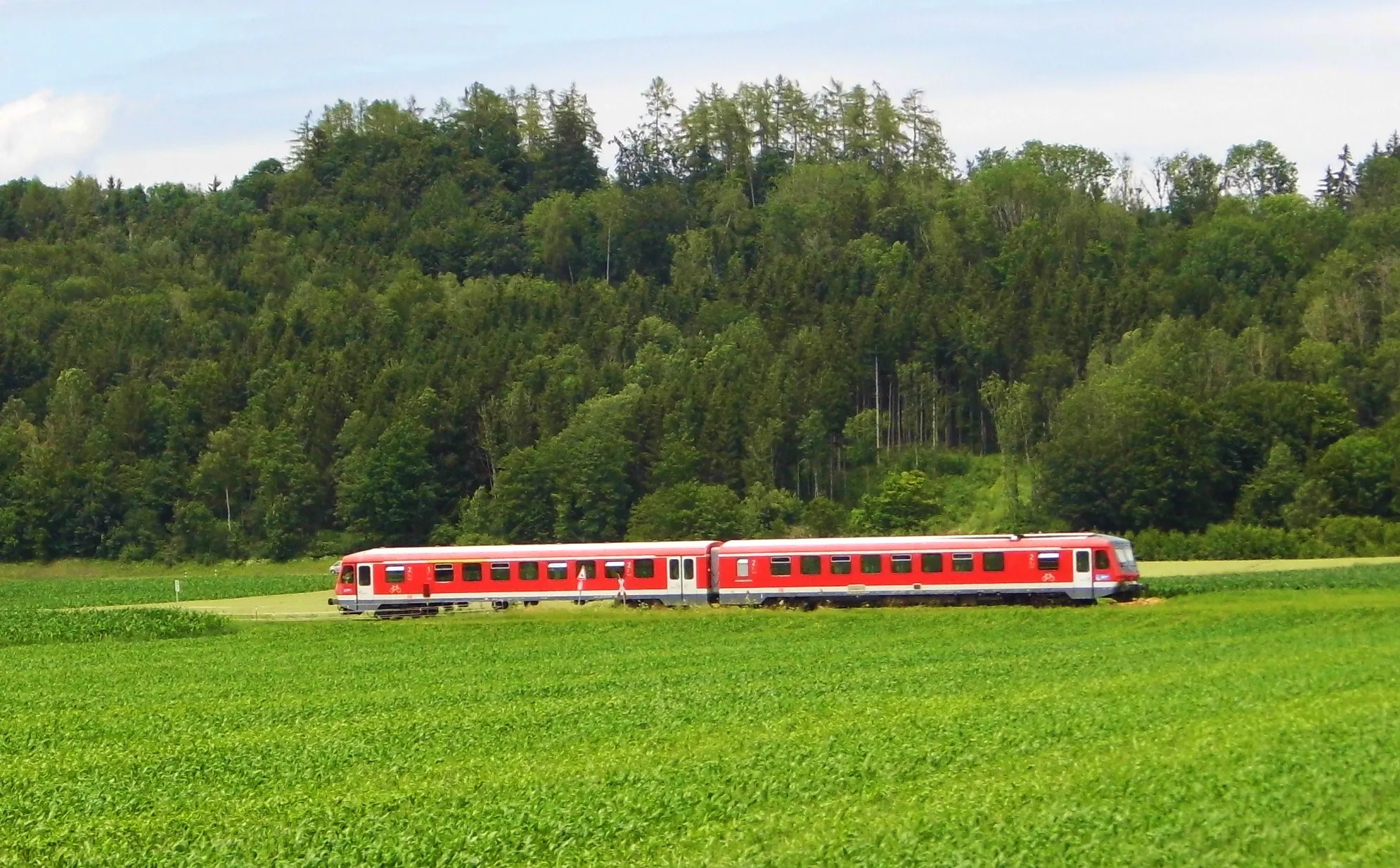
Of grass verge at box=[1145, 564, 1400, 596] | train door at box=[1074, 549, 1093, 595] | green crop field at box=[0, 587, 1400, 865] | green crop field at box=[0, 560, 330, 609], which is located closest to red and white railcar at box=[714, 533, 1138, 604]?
train door at box=[1074, 549, 1093, 595]

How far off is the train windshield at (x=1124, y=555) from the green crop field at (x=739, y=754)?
11381 mm

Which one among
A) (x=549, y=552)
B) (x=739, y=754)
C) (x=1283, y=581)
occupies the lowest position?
(x=1283, y=581)

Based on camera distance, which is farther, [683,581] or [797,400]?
[797,400]

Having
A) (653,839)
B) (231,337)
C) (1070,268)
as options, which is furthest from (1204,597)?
(231,337)

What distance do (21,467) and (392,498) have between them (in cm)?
3808

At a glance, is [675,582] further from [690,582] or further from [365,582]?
[365,582]

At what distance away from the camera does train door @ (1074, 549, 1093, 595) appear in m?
60.1

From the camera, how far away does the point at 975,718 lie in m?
29.5

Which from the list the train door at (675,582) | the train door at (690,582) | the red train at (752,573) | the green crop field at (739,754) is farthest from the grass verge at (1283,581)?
the train door at (675,582)

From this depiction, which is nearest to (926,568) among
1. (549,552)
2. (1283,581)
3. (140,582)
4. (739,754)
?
(1283,581)

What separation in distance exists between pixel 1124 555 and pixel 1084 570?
2.07m

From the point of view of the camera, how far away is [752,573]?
64.6 meters

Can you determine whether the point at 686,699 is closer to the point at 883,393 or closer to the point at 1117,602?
the point at 1117,602

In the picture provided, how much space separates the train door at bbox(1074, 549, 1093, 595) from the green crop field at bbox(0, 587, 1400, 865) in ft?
35.6
